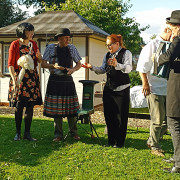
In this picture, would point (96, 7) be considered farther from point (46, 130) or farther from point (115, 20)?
point (46, 130)

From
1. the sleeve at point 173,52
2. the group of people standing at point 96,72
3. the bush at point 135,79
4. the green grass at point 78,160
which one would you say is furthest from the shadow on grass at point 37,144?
the bush at point 135,79

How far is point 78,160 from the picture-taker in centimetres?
469

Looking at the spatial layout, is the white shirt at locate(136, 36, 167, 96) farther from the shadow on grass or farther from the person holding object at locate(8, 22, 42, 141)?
the person holding object at locate(8, 22, 42, 141)

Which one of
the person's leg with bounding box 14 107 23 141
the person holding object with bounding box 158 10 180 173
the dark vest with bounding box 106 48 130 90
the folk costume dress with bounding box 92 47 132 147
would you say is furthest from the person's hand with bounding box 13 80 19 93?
the person holding object with bounding box 158 10 180 173

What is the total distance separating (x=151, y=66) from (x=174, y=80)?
0.86 metres

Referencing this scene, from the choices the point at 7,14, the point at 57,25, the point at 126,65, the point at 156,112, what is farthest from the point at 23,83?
the point at 7,14

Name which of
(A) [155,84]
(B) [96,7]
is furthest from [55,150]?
(B) [96,7]

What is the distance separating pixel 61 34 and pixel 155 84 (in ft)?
6.44


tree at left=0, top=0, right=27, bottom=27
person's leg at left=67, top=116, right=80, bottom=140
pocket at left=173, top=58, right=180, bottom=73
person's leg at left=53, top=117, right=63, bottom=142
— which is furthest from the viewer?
tree at left=0, top=0, right=27, bottom=27

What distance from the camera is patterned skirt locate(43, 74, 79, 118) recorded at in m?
5.63

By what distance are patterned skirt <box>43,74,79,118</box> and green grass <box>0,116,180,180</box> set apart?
624 mm

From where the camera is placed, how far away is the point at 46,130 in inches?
289

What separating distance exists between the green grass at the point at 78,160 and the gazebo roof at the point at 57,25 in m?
6.34

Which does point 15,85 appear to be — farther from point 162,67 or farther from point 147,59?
point 162,67
